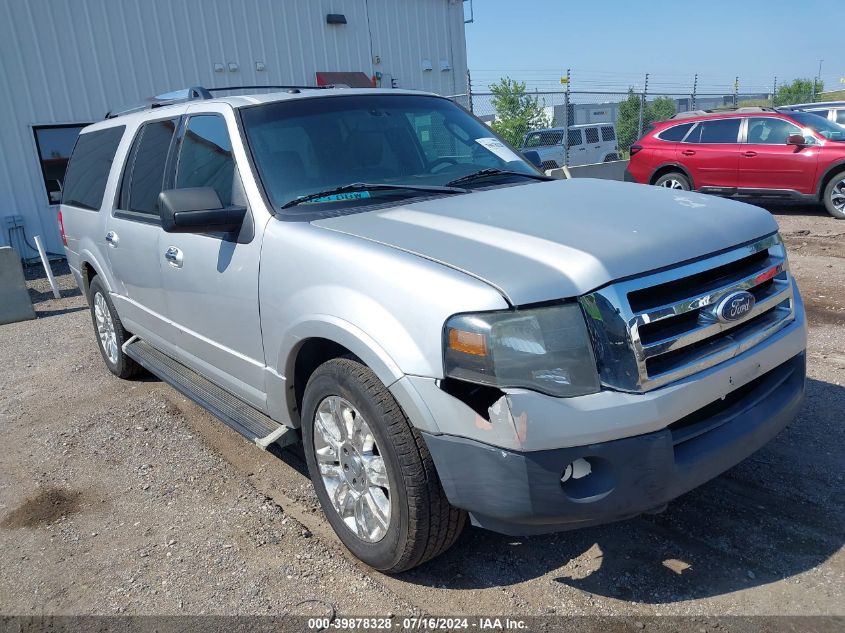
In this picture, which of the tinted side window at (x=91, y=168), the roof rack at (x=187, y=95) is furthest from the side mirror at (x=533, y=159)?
the tinted side window at (x=91, y=168)

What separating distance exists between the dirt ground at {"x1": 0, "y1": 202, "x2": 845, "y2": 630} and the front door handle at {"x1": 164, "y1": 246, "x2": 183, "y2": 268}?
121cm

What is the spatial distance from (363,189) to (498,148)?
3.64 feet

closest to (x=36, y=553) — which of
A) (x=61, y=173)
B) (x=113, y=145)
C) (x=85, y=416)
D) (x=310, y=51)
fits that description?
(x=85, y=416)

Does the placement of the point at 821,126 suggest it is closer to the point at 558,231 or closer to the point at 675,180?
the point at 675,180

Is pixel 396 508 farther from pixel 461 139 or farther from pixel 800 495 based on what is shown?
pixel 461 139

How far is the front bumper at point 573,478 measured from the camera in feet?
7.41

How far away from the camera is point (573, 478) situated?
2338mm

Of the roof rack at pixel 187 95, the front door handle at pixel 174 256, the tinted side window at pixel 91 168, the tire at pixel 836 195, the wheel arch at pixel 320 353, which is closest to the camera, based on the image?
the wheel arch at pixel 320 353

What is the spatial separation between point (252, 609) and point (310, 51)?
561 inches

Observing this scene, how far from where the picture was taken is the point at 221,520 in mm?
3482

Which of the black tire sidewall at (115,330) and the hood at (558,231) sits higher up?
the hood at (558,231)

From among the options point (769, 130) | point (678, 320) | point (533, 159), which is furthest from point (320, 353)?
point (769, 130)

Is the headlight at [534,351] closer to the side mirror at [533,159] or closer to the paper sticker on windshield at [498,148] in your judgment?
the paper sticker on windshield at [498,148]

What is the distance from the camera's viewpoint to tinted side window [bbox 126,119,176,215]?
167 inches
